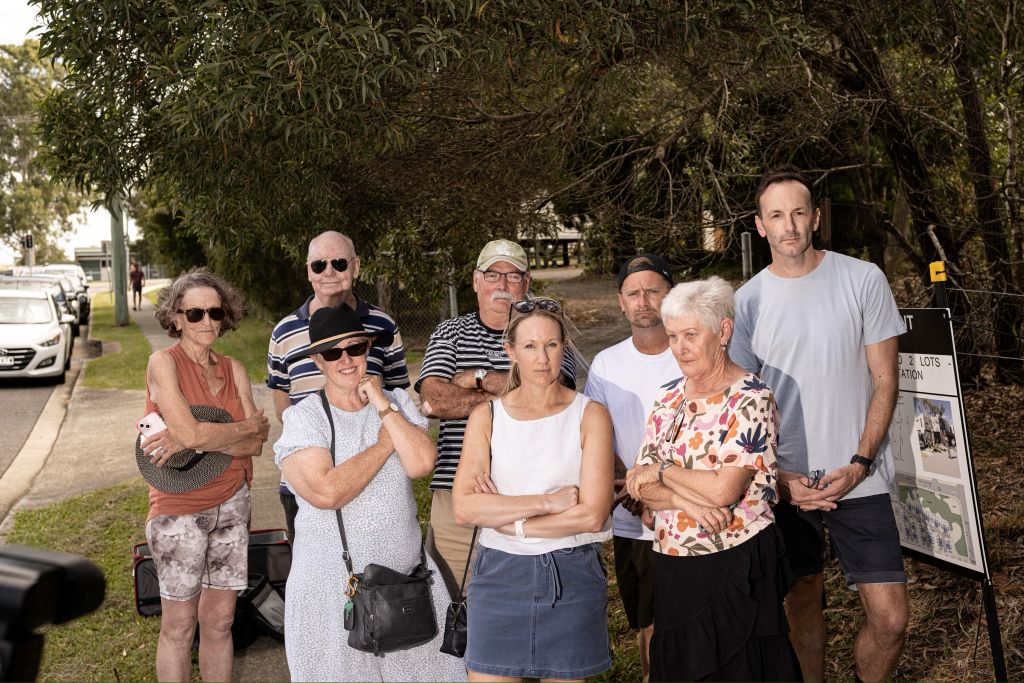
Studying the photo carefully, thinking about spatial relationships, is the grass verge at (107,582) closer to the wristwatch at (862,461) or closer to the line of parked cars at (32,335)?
the wristwatch at (862,461)

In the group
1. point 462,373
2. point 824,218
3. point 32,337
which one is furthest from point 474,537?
point 32,337

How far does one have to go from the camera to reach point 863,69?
7789 mm

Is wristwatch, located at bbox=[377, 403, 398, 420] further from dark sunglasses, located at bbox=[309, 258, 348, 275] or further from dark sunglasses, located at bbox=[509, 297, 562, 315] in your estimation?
dark sunglasses, located at bbox=[309, 258, 348, 275]

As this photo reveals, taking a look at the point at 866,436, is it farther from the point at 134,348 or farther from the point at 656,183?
the point at 134,348

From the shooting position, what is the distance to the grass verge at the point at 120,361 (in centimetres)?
1674

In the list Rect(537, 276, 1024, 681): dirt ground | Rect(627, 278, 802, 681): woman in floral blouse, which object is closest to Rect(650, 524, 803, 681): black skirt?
Rect(627, 278, 802, 681): woman in floral blouse

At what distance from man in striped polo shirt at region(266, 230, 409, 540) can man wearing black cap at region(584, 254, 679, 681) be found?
1.00 meters

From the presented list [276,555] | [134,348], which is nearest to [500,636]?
[276,555]

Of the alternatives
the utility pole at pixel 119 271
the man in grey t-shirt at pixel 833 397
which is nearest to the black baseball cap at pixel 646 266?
the man in grey t-shirt at pixel 833 397

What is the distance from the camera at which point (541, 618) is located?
329 cm

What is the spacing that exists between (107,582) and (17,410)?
12.6 m

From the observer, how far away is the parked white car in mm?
16656

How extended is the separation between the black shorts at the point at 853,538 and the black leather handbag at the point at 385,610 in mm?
1381

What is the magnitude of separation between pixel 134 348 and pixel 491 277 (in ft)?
66.4
